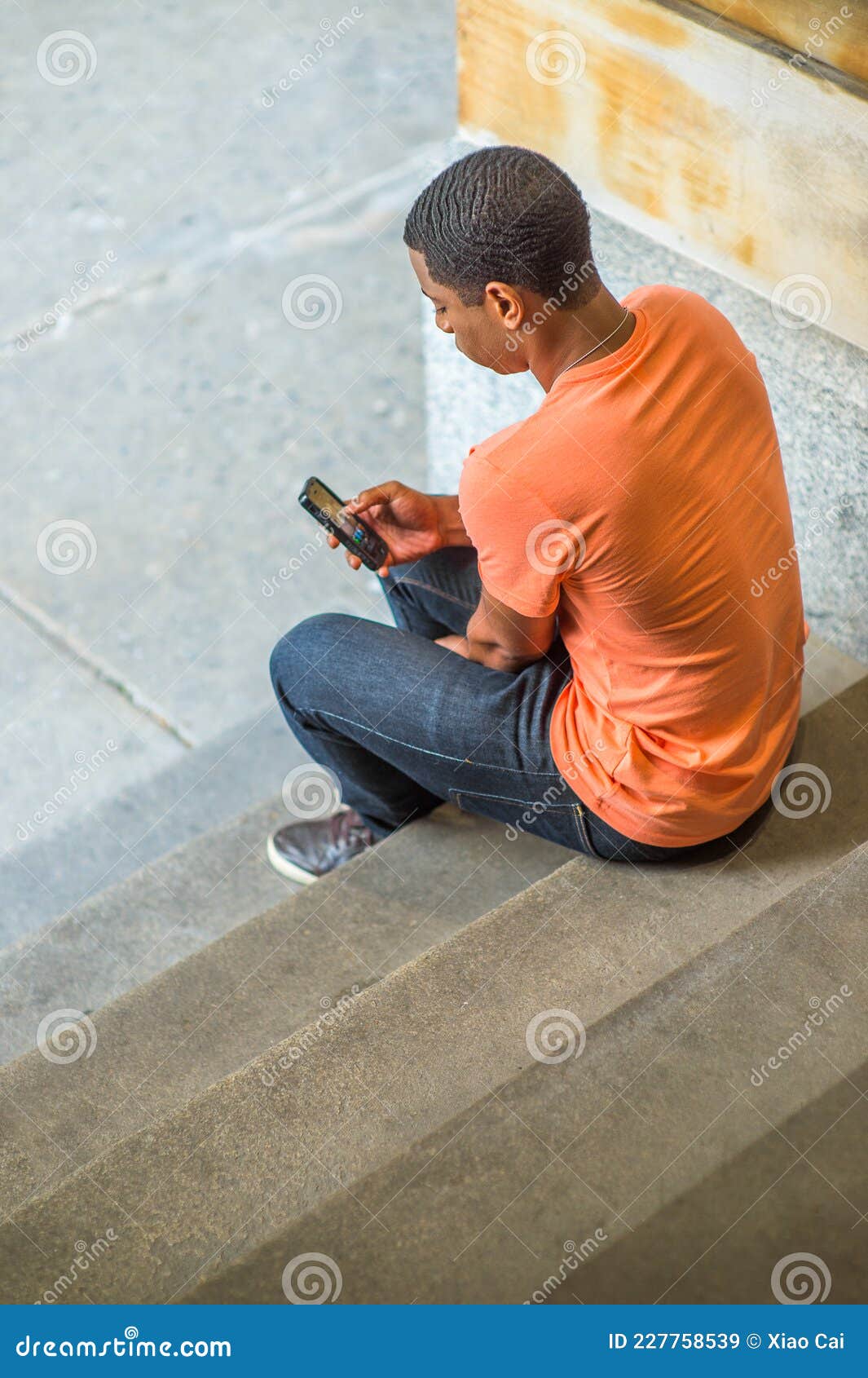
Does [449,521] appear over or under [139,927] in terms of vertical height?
over

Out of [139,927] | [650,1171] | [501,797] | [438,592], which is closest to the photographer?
[650,1171]

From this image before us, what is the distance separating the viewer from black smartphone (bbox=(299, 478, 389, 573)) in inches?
94.3

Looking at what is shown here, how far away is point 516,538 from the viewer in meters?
1.87

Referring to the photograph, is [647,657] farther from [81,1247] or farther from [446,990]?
[81,1247]

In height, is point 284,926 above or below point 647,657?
below

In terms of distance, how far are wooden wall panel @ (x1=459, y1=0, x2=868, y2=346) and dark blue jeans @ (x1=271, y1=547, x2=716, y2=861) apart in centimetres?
81

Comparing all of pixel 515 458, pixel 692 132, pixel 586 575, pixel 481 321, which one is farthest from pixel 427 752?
pixel 692 132

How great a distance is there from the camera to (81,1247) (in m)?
1.56

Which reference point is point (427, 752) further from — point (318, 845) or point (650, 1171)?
point (650, 1171)

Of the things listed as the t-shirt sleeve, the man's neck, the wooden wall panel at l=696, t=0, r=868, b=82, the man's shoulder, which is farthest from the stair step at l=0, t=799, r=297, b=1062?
the wooden wall panel at l=696, t=0, r=868, b=82

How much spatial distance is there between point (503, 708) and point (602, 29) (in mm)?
1374

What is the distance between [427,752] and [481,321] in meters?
0.80

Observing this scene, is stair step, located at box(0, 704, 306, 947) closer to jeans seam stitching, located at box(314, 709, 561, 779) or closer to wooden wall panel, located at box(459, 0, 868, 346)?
jeans seam stitching, located at box(314, 709, 561, 779)

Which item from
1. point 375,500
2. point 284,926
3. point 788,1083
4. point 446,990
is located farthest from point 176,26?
point 788,1083
